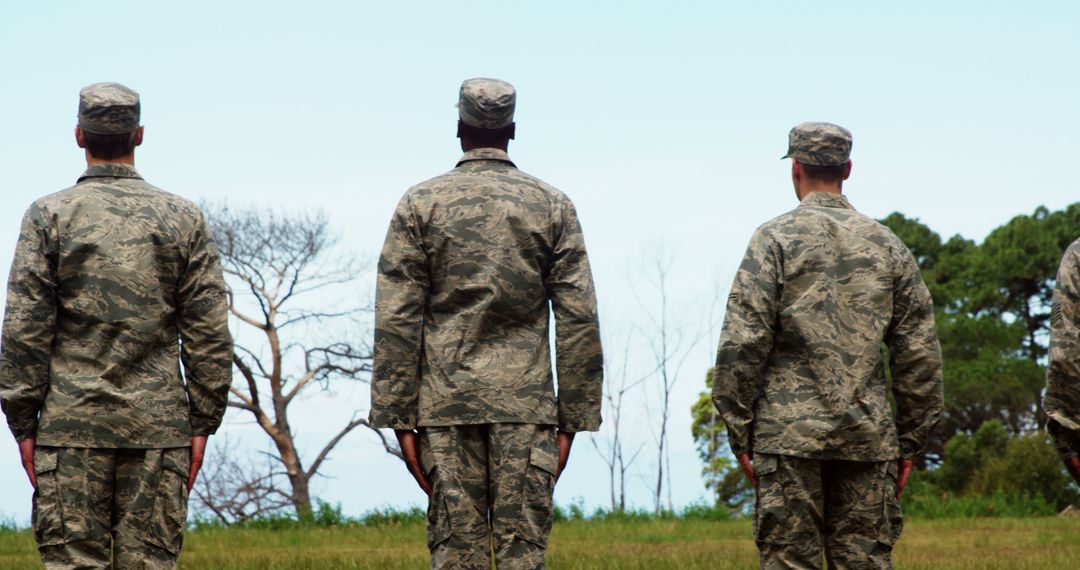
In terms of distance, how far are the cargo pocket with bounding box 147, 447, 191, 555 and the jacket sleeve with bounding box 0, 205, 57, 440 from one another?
1.92 feet

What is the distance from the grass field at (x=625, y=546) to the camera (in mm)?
10336

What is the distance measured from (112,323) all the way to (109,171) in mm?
763

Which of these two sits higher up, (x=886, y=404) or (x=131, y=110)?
(x=131, y=110)

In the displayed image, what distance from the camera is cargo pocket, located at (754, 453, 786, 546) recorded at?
18.8 feet

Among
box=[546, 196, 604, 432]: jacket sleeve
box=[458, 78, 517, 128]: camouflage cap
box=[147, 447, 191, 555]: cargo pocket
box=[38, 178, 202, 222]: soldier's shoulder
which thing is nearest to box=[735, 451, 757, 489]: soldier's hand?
box=[546, 196, 604, 432]: jacket sleeve

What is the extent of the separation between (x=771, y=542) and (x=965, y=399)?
31.8 m

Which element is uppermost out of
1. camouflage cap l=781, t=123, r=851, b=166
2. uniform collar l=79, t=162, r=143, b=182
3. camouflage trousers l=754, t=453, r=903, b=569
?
camouflage cap l=781, t=123, r=851, b=166

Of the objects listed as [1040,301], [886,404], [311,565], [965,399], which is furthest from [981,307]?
[886,404]

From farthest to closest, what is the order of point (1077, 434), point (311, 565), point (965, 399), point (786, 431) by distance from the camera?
1. point (965, 399)
2. point (311, 565)
3. point (1077, 434)
4. point (786, 431)

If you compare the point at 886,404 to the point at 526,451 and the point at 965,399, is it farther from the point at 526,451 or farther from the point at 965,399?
the point at 965,399

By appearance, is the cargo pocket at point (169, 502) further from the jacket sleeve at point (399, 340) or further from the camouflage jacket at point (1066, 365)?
the camouflage jacket at point (1066, 365)

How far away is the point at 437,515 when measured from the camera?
539 cm

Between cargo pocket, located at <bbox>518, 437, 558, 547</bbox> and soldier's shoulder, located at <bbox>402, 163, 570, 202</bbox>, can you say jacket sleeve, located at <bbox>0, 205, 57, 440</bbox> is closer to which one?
soldier's shoulder, located at <bbox>402, 163, 570, 202</bbox>

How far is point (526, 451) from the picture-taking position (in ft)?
17.5
